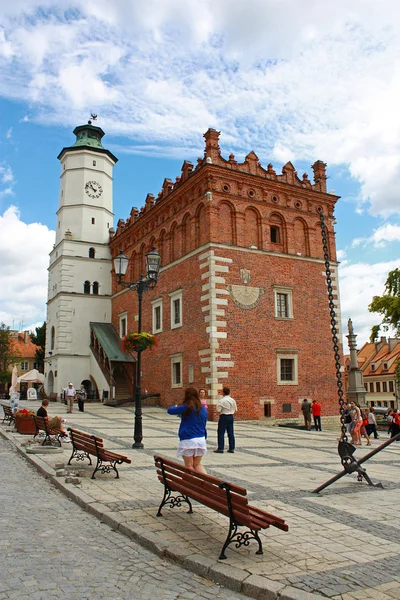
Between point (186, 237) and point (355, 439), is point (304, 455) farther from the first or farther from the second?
point (186, 237)

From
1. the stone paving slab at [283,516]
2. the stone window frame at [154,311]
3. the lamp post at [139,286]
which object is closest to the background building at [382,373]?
the stone window frame at [154,311]

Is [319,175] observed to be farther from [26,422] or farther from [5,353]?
[5,353]

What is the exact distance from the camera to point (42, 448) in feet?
40.3

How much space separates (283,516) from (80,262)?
31.4 metres

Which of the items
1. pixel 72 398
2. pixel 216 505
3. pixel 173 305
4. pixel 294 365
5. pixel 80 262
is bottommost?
pixel 216 505

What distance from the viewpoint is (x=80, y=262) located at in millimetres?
36094

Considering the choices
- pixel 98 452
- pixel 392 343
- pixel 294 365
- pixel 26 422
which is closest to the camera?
pixel 98 452

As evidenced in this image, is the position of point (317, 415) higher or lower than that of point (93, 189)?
lower

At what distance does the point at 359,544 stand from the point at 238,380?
730 inches

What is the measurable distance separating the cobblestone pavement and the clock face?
106 ft

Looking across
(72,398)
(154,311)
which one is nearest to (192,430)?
(72,398)

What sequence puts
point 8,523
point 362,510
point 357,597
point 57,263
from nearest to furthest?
1. point 357,597
2. point 8,523
3. point 362,510
4. point 57,263

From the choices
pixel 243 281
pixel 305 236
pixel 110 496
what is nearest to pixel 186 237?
pixel 243 281

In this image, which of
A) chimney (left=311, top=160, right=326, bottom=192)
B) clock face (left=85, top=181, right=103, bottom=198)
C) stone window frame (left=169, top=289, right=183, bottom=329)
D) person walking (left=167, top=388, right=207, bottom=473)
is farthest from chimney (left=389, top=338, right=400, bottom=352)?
person walking (left=167, top=388, right=207, bottom=473)
